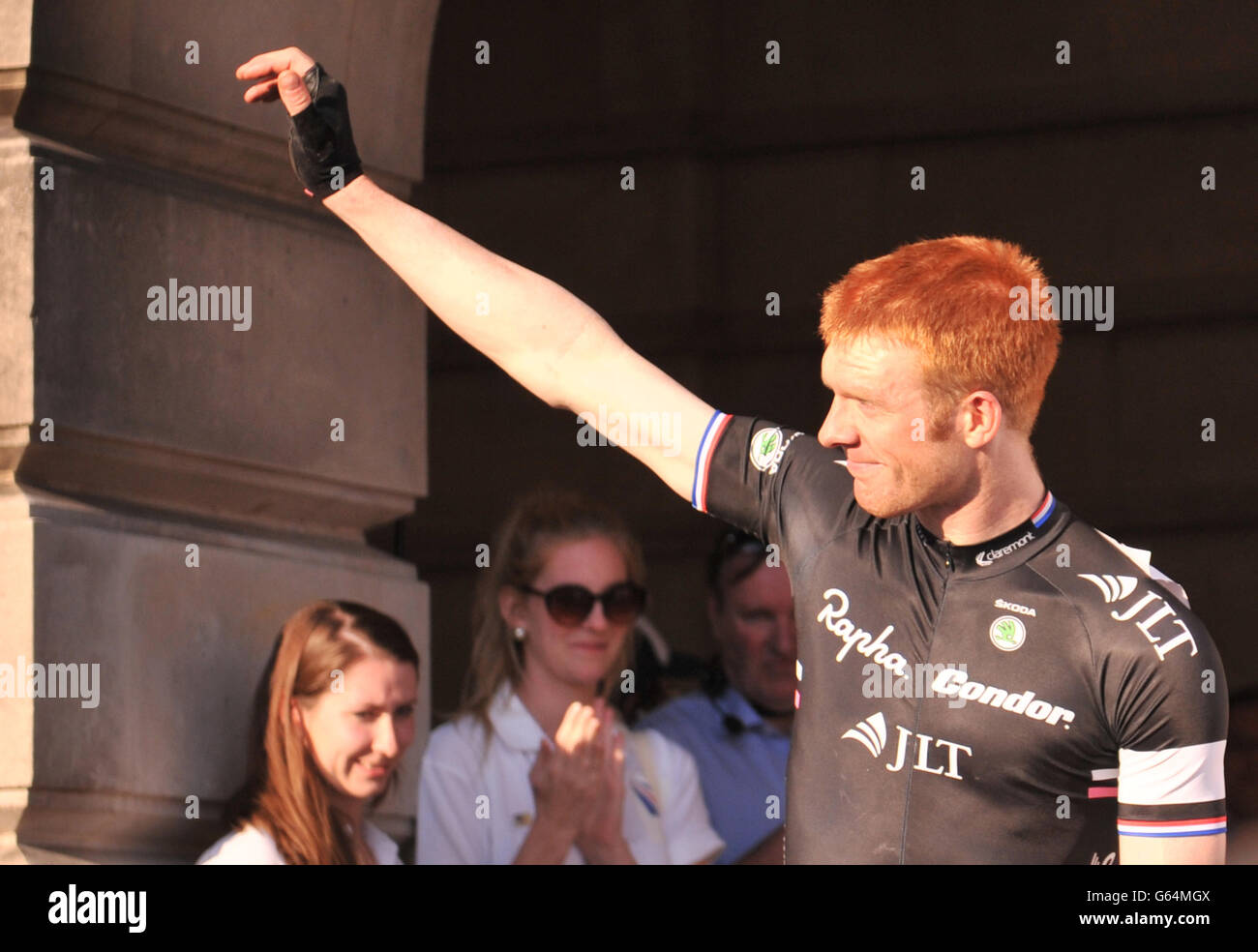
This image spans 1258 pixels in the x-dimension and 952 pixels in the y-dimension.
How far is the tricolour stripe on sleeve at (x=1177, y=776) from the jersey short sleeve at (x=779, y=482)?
2.13ft

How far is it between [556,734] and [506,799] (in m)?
0.20

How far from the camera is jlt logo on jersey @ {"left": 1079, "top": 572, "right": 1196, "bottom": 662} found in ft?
10.8

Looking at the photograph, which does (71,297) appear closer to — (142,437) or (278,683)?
(142,437)

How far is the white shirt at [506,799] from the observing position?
506cm

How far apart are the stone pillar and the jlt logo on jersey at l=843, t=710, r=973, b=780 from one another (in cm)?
182

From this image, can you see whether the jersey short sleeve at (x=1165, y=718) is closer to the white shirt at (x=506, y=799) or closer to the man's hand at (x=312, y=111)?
the man's hand at (x=312, y=111)

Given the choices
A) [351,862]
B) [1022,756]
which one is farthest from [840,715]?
[351,862]

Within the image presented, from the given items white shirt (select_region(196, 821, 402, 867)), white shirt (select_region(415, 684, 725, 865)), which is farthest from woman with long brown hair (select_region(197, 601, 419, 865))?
white shirt (select_region(415, 684, 725, 865))

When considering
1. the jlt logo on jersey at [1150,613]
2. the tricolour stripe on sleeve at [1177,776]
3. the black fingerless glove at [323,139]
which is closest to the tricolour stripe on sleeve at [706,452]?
the jlt logo on jersey at [1150,613]

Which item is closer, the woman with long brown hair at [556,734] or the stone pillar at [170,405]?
the stone pillar at [170,405]

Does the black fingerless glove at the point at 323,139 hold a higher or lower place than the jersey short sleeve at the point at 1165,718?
higher

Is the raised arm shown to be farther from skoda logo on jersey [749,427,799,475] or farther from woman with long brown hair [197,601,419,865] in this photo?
woman with long brown hair [197,601,419,865]

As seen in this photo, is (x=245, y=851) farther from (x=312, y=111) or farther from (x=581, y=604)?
(x=312, y=111)

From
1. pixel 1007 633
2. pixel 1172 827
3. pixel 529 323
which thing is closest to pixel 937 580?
pixel 1007 633
